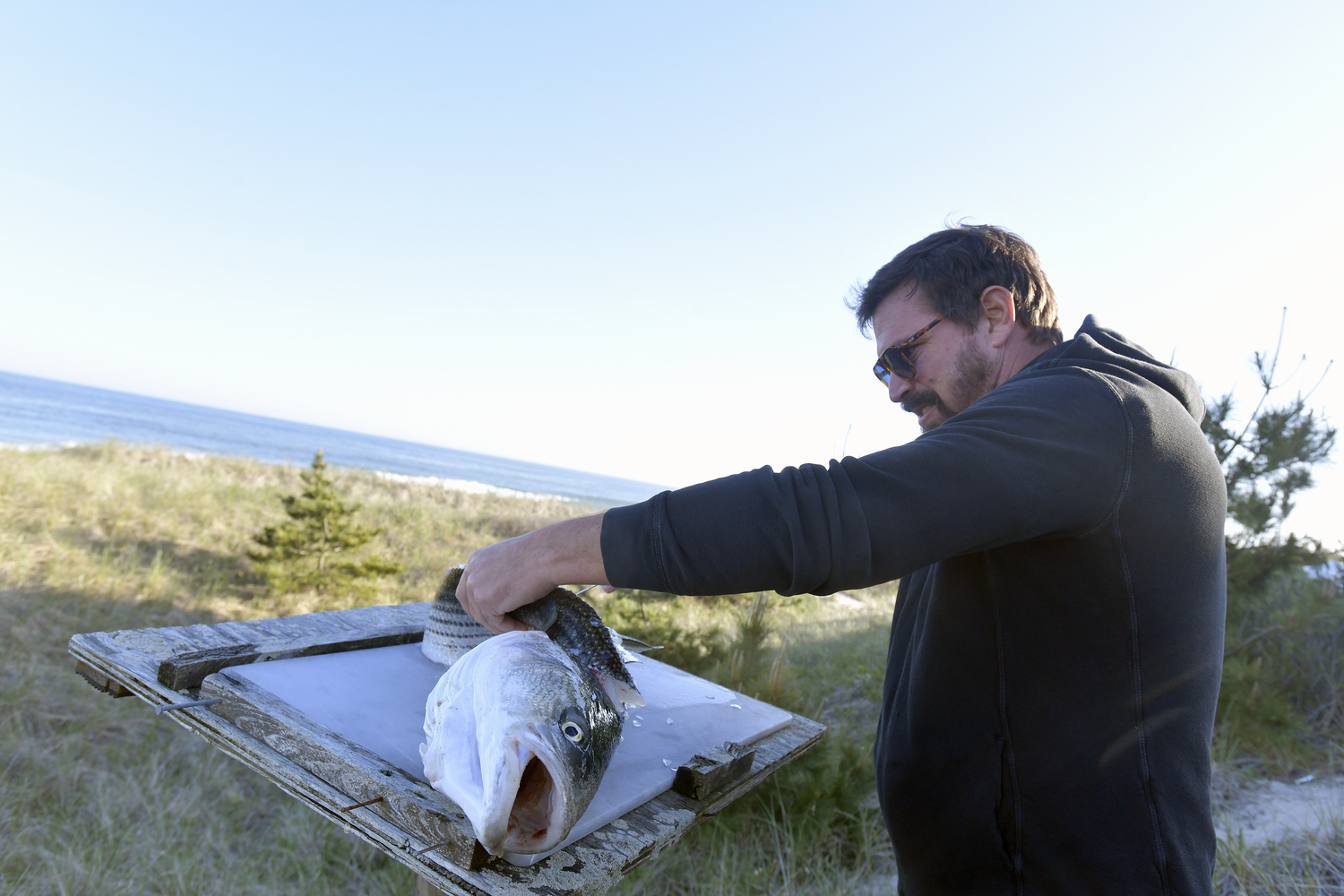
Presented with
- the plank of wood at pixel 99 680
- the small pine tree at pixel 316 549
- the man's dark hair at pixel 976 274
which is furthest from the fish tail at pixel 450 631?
the small pine tree at pixel 316 549

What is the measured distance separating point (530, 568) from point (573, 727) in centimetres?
43

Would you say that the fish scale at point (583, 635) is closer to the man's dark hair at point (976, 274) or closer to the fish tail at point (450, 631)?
the fish tail at point (450, 631)

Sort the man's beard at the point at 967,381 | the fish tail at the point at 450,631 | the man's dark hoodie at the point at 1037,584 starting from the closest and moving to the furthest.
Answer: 1. the man's dark hoodie at the point at 1037,584
2. the fish tail at the point at 450,631
3. the man's beard at the point at 967,381

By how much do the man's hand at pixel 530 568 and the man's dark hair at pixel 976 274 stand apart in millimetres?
1797

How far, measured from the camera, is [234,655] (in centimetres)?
193

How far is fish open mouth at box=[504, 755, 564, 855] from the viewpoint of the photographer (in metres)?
1.24

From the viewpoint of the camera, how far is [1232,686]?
5.48m

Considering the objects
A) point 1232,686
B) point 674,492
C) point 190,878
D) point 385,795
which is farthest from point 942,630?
point 1232,686

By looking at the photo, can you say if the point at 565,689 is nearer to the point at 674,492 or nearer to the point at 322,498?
the point at 674,492

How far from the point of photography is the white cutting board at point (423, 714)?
5.29 feet

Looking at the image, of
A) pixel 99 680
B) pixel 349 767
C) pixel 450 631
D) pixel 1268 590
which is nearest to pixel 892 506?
pixel 349 767

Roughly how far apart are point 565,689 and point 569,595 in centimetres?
69

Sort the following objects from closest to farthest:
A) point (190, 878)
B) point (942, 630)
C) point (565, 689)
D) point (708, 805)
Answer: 1. point (565, 689)
2. point (708, 805)
3. point (942, 630)
4. point (190, 878)

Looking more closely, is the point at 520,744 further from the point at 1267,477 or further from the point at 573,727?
the point at 1267,477
